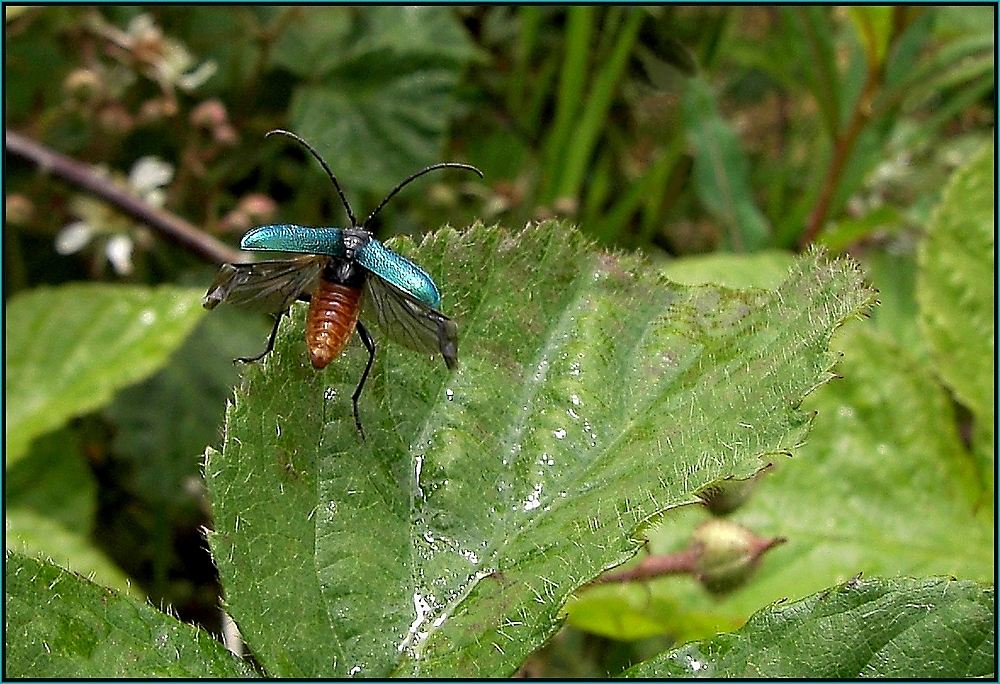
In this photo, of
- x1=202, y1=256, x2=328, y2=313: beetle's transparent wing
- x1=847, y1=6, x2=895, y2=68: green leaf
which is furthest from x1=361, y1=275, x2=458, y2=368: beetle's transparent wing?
x1=847, y1=6, x2=895, y2=68: green leaf

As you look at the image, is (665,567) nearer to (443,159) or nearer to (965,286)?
(965,286)

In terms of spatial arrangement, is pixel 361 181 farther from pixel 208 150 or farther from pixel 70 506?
pixel 70 506

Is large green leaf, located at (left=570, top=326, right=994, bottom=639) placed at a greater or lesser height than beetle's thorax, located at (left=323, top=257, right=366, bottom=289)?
lesser

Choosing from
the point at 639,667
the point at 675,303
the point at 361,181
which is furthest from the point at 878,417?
the point at 361,181

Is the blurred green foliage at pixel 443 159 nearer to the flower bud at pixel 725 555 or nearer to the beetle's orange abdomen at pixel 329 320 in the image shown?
Answer: the flower bud at pixel 725 555

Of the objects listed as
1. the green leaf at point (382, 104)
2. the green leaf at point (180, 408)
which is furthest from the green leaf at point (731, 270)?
the green leaf at point (180, 408)

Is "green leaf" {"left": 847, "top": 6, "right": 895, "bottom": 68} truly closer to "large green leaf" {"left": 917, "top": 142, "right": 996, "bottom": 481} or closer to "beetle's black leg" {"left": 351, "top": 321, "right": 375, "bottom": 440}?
"large green leaf" {"left": 917, "top": 142, "right": 996, "bottom": 481}
